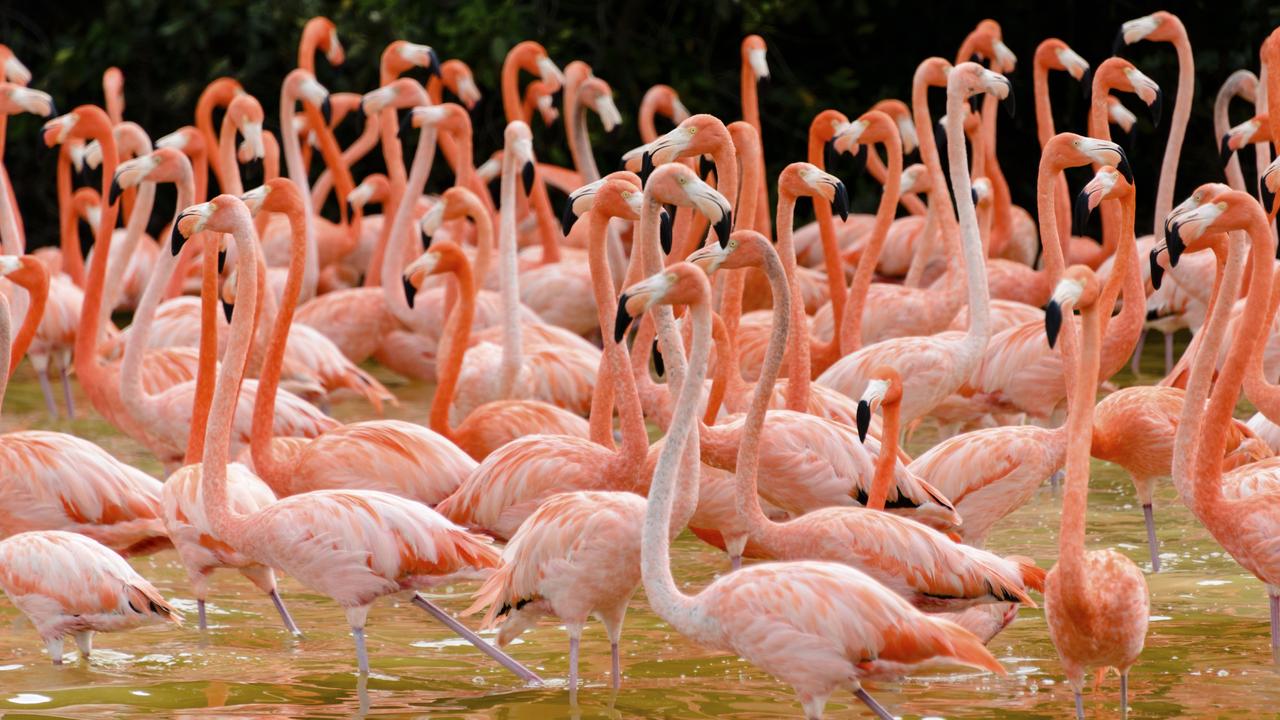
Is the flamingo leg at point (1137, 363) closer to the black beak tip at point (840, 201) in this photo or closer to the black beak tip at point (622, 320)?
the black beak tip at point (840, 201)

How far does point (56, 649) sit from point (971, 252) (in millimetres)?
3524

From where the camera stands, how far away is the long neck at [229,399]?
491 cm

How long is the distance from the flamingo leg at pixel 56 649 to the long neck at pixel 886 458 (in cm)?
231

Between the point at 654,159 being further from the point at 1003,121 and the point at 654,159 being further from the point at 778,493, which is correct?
the point at 1003,121

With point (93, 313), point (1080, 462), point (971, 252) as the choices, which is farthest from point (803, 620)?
point (93, 313)

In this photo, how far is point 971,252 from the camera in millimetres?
6473

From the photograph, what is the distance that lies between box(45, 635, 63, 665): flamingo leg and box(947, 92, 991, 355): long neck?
337 cm

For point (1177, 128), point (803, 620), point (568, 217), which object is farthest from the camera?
point (1177, 128)

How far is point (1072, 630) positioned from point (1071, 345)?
5.11ft

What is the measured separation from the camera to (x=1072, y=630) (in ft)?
13.2

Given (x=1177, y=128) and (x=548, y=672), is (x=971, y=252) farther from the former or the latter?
(x=548, y=672)

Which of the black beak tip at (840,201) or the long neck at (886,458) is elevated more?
the black beak tip at (840,201)

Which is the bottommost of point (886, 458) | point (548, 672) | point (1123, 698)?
point (1123, 698)

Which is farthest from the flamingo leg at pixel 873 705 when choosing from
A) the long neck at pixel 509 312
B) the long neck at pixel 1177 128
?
the long neck at pixel 1177 128
